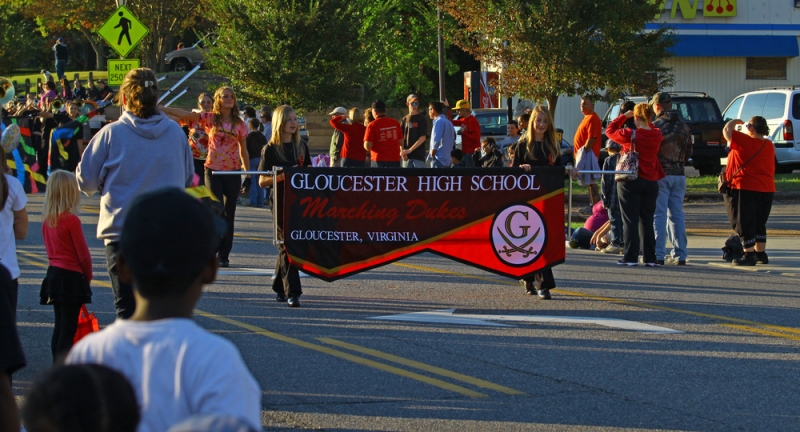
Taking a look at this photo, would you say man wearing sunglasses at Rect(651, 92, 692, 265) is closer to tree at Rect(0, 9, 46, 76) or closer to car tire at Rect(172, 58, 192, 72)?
car tire at Rect(172, 58, 192, 72)

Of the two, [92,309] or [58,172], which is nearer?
[58,172]

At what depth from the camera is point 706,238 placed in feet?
47.5

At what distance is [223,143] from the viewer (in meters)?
10.9

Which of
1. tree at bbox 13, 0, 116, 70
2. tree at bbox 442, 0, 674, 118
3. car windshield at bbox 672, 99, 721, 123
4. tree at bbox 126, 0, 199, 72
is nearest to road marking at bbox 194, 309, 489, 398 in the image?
tree at bbox 442, 0, 674, 118

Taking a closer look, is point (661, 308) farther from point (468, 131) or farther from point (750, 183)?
point (468, 131)

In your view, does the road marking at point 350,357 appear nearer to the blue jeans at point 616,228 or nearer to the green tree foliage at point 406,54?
the blue jeans at point 616,228

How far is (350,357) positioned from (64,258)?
6.91 ft

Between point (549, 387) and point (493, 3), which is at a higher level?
point (493, 3)

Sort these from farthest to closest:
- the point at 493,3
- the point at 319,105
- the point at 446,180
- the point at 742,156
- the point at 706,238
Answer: the point at 319,105, the point at 493,3, the point at 706,238, the point at 742,156, the point at 446,180

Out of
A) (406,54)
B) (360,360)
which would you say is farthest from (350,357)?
(406,54)

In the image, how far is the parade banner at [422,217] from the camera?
29.8 ft

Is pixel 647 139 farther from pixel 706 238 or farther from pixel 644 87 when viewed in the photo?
pixel 644 87

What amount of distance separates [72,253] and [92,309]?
274 cm

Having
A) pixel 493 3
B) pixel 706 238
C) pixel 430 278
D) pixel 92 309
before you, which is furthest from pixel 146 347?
pixel 493 3
